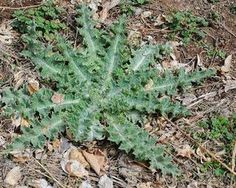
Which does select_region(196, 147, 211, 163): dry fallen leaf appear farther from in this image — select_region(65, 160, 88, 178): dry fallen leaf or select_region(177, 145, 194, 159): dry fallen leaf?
select_region(65, 160, 88, 178): dry fallen leaf

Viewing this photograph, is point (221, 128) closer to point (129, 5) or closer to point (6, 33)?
point (129, 5)

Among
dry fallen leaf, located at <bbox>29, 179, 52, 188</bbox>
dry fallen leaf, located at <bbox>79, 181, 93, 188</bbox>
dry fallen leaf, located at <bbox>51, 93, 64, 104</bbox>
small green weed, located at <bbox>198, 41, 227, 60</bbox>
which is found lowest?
dry fallen leaf, located at <bbox>29, 179, 52, 188</bbox>

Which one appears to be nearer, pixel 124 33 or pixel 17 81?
pixel 17 81

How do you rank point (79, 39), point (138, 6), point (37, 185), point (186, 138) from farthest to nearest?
point (138, 6)
point (79, 39)
point (186, 138)
point (37, 185)

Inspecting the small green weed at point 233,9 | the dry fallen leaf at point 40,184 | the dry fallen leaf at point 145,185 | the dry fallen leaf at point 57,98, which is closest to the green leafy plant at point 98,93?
the dry fallen leaf at point 57,98

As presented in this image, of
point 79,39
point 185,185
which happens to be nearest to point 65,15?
point 79,39

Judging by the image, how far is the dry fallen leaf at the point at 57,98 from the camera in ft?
10.7

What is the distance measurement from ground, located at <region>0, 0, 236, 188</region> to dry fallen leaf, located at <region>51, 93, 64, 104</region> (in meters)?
0.22

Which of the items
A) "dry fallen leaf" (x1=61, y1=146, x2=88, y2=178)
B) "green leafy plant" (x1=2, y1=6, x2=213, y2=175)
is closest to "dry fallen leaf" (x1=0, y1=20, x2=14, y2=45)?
"green leafy plant" (x1=2, y1=6, x2=213, y2=175)

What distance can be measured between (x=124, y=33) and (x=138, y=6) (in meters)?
0.31

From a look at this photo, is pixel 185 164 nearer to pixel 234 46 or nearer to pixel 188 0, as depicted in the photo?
pixel 234 46

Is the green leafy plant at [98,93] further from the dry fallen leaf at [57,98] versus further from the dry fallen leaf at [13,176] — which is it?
the dry fallen leaf at [13,176]

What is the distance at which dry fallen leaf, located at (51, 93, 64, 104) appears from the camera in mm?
3254

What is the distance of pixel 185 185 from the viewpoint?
10.1 feet
